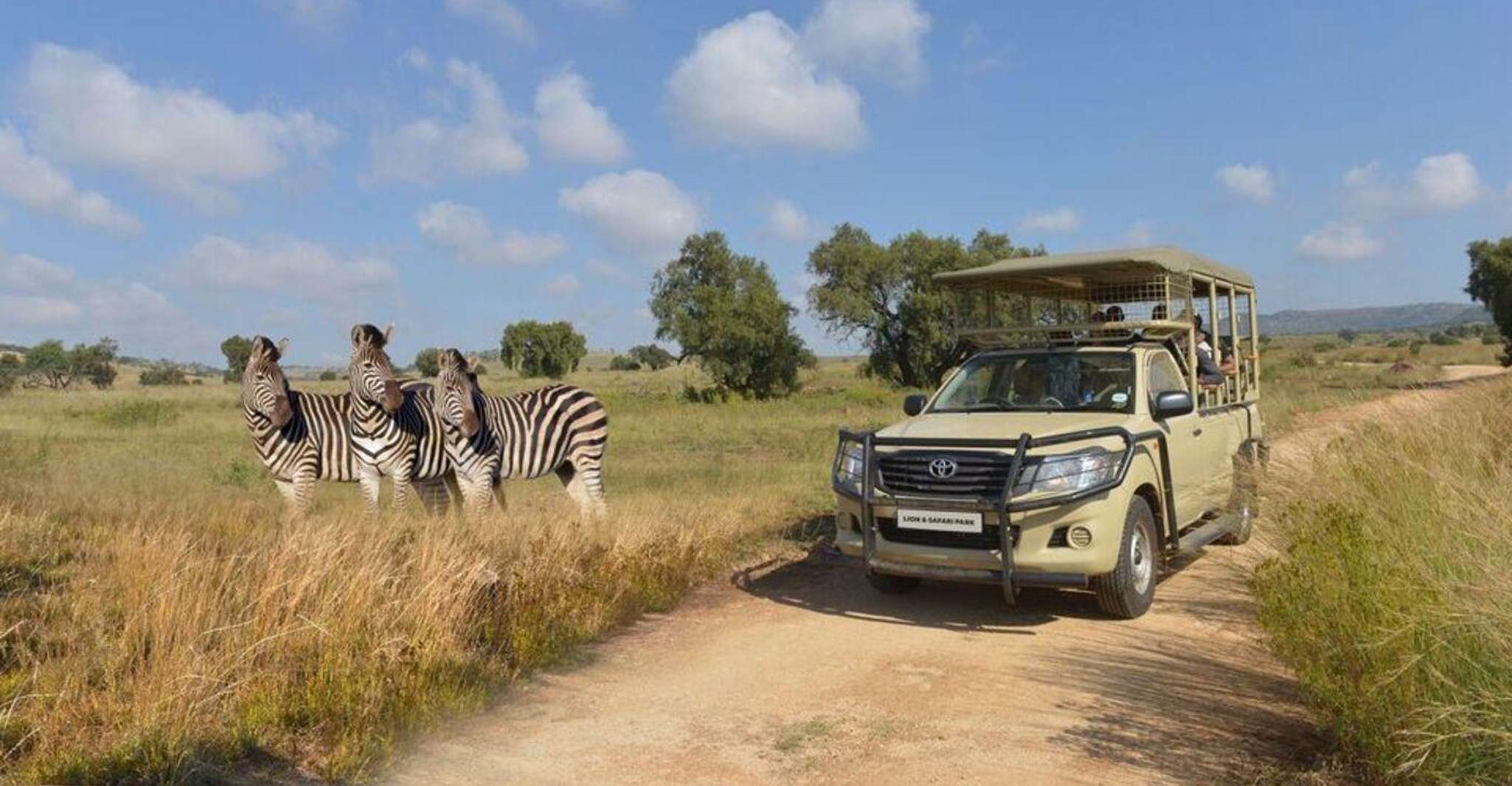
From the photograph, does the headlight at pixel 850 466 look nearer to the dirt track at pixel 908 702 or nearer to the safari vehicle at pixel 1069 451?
the safari vehicle at pixel 1069 451

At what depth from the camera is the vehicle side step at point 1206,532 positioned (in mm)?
7461

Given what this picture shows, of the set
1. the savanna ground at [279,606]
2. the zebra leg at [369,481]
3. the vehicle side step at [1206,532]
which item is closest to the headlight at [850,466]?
the savanna ground at [279,606]

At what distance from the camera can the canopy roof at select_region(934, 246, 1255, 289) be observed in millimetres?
8008

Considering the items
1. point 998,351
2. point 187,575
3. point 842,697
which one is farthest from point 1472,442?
point 187,575

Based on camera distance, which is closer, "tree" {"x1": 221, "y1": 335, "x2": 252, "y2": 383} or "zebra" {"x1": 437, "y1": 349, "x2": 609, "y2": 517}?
"zebra" {"x1": 437, "y1": 349, "x2": 609, "y2": 517}

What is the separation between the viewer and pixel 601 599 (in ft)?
23.1

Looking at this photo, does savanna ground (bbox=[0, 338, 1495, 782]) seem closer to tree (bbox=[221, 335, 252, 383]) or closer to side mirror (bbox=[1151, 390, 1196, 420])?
side mirror (bbox=[1151, 390, 1196, 420])

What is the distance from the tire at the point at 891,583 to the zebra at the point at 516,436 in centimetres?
243

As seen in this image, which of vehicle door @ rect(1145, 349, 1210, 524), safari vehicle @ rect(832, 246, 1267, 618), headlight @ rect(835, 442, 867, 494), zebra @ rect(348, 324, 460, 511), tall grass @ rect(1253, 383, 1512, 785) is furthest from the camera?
zebra @ rect(348, 324, 460, 511)

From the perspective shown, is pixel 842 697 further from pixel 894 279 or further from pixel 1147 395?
pixel 894 279

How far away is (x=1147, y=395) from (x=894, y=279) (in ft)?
118


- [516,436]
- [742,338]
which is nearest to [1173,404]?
[516,436]

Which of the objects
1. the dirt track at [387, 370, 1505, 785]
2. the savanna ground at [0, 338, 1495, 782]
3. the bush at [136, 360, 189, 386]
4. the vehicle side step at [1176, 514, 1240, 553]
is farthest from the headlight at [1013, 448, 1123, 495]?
the bush at [136, 360, 189, 386]

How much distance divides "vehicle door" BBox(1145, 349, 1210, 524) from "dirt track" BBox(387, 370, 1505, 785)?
610mm
